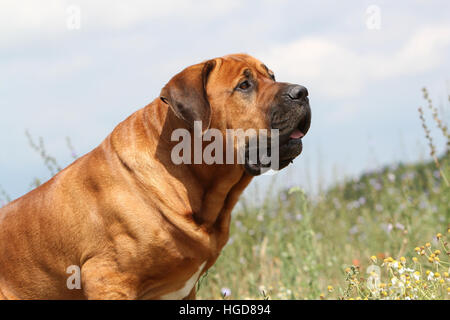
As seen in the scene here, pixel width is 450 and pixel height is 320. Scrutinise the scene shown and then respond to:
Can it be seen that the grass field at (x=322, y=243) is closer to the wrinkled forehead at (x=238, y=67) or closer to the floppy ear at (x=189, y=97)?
the wrinkled forehead at (x=238, y=67)

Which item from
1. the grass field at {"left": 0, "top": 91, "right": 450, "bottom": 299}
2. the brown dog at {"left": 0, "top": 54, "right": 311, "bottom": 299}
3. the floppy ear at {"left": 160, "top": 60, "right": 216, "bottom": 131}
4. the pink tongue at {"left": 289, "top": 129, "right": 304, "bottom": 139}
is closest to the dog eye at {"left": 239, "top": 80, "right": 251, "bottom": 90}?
the brown dog at {"left": 0, "top": 54, "right": 311, "bottom": 299}

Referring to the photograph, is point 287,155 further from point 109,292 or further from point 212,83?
point 109,292

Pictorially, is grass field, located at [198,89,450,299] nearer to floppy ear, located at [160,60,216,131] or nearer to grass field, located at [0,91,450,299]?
grass field, located at [0,91,450,299]

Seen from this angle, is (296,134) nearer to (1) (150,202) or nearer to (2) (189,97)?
(2) (189,97)

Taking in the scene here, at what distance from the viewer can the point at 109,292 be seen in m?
3.43

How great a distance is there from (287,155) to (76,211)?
139 cm

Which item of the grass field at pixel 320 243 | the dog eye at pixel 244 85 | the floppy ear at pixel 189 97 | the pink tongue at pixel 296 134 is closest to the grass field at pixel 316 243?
the grass field at pixel 320 243

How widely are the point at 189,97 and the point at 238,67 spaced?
470mm

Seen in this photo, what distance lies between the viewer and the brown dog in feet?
11.3

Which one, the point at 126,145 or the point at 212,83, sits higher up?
the point at 212,83

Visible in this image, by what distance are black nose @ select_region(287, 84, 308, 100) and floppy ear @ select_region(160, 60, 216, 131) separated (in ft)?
1.69

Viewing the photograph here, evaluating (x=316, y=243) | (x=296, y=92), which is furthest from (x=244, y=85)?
(x=316, y=243)

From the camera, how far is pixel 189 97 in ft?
11.4
